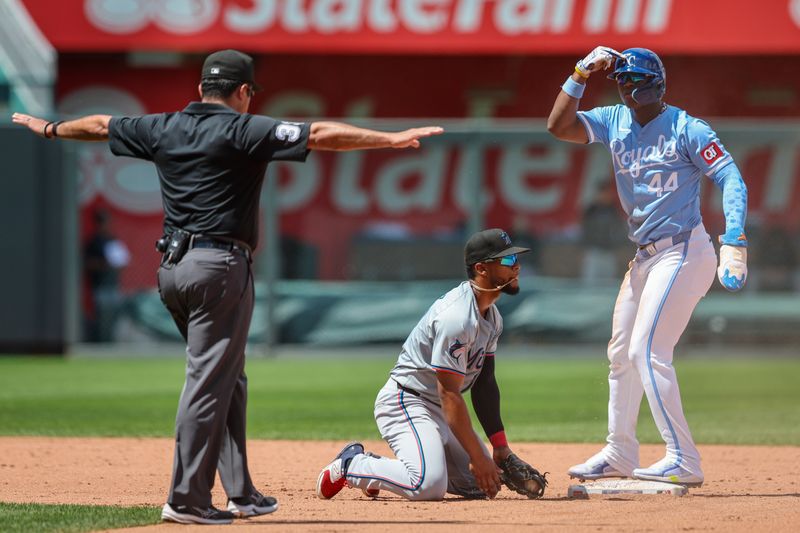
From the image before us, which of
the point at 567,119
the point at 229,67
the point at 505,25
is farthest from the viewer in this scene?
the point at 505,25

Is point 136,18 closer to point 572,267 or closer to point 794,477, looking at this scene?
point 572,267

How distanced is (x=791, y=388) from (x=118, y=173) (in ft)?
27.9

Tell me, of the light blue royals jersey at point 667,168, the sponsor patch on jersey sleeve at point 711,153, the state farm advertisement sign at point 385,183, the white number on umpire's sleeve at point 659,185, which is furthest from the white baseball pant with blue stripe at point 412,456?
the state farm advertisement sign at point 385,183

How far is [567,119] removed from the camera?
639cm

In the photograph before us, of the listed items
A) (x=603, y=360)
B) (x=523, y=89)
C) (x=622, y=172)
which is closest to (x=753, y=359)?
(x=603, y=360)

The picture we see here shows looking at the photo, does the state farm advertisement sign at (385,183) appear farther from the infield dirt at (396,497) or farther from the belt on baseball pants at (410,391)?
the belt on baseball pants at (410,391)

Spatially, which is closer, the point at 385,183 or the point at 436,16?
the point at 436,16

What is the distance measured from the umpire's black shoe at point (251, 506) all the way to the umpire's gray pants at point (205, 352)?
19 centimetres

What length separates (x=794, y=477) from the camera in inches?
273

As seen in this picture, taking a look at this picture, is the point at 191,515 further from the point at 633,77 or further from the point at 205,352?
the point at 633,77

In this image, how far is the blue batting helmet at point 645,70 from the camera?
612 cm

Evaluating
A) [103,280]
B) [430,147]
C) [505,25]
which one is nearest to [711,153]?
[103,280]

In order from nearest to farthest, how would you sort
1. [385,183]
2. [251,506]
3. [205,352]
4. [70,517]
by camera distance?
[205,352], [251,506], [70,517], [385,183]

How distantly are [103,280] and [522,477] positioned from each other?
10362 millimetres
